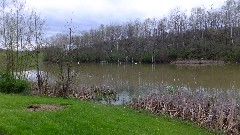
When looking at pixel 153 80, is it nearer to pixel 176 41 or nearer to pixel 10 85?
pixel 10 85

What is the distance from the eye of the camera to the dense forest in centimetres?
8788

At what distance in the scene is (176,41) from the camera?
104m

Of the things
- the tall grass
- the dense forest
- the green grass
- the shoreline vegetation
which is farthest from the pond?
the dense forest

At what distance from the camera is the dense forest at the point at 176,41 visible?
87.9 metres

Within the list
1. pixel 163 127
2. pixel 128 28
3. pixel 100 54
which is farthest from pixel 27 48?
pixel 128 28

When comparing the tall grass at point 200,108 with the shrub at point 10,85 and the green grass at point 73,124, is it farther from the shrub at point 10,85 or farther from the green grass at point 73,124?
the shrub at point 10,85

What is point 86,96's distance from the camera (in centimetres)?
2430

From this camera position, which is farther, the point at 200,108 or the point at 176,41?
the point at 176,41

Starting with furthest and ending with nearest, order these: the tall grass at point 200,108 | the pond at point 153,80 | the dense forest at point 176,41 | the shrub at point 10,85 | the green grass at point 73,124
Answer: the dense forest at point 176,41 → the pond at point 153,80 → the shrub at point 10,85 → the tall grass at point 200,108 → the green grass at point 73,124

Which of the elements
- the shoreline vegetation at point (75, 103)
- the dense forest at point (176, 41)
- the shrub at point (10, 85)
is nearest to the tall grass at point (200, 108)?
the shoreline vegetation at point (75, 103)

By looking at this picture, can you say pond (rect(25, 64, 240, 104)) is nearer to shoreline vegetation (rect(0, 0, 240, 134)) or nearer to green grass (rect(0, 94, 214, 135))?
shoreline vegetation (rect(0, 0, 240, 134))

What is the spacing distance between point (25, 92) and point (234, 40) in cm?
8122

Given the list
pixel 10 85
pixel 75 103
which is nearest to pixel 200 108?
pixel 75 103

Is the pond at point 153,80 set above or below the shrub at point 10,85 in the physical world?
below
